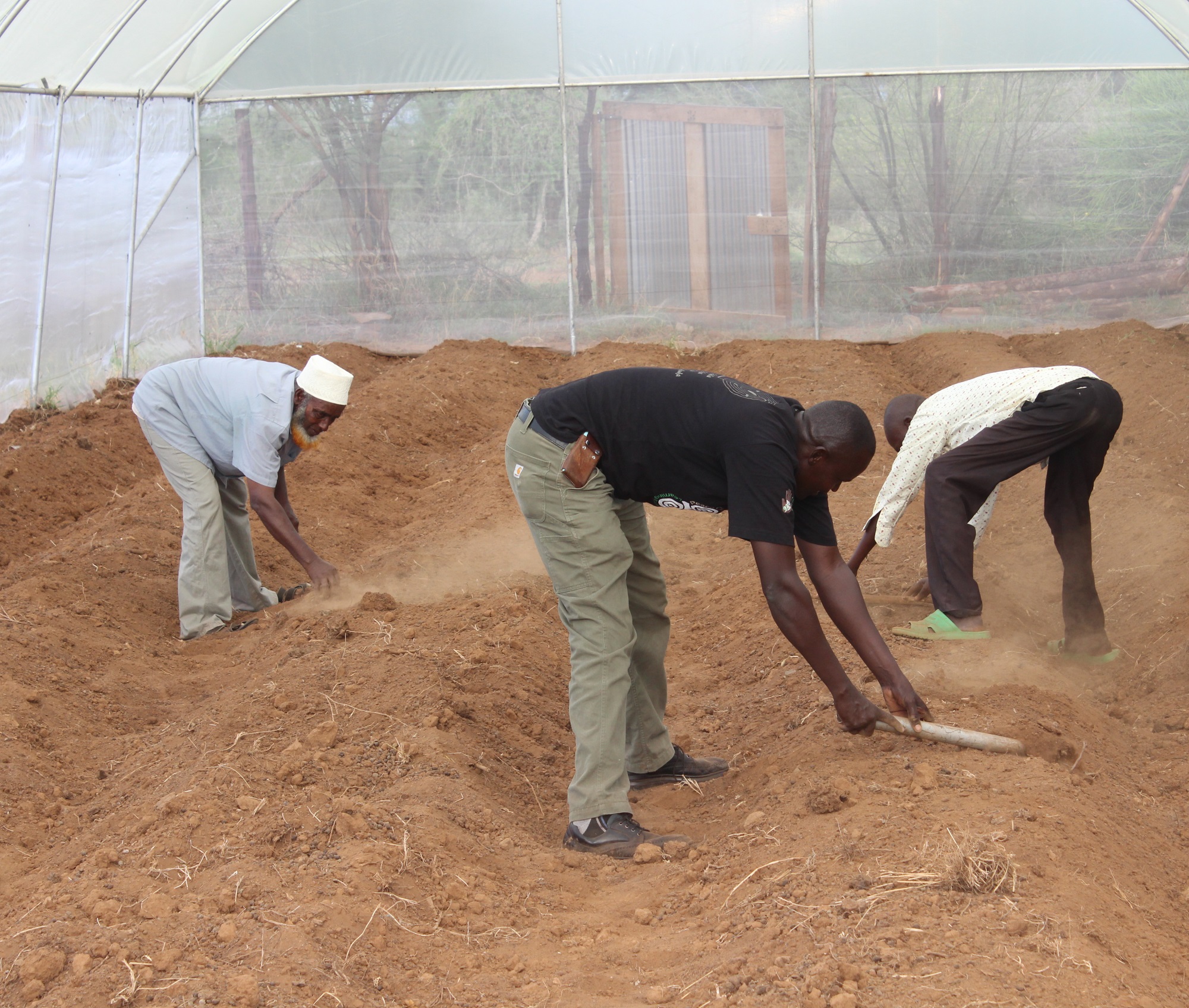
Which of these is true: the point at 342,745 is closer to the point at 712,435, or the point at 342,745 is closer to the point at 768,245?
the point at 712,435

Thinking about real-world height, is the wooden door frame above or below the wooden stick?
above

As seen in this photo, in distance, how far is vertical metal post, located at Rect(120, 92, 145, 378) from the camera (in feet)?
35.7

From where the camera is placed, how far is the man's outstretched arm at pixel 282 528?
5285mm

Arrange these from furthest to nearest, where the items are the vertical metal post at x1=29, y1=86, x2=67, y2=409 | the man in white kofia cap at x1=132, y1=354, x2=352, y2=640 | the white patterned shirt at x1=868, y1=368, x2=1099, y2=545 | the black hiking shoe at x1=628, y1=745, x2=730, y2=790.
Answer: the vertical metal post at x1=29, y1=86, x2=67, y2=409, the man in white kofia cap at x1=132, y1=354, x2=352, y2=640, the white patterned shirt at x1=868, y1=368, x2=1099, y2=545, the black hiking shoe at x1=628, y1=745, x2=730, y2=790

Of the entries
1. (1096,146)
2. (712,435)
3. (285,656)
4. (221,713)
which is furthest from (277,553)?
(1096,146)

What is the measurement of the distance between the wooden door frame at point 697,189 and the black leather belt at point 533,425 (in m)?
8.94

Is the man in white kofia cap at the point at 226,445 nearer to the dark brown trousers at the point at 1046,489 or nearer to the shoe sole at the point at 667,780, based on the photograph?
Result: the shoe sole at the point at 667,780

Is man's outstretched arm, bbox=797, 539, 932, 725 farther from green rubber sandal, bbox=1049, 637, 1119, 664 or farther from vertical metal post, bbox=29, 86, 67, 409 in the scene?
vertical metal post, bbox=29, 86, 67, 409

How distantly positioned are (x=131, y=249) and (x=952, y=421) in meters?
8.90

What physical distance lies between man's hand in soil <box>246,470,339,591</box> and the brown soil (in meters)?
0.22

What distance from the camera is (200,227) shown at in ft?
39.6

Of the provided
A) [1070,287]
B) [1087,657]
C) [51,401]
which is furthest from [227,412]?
[1070,287]

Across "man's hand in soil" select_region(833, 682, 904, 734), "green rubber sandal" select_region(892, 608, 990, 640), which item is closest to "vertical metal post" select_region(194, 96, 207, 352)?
"green rubber sandal" select_region(892, 608, 990, 640)

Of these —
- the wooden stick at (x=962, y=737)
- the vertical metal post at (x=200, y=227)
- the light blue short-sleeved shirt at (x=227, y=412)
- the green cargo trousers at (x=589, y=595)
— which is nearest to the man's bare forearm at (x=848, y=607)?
the wooden stick at (x=962, y=737)
